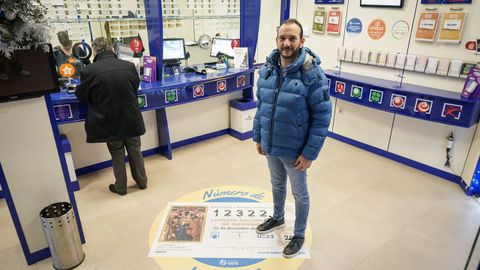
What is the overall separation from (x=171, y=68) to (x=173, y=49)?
0.26 metres

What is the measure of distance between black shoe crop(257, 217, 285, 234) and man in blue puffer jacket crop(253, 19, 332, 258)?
502 millimetres

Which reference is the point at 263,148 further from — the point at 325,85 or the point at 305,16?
the point at 305,16

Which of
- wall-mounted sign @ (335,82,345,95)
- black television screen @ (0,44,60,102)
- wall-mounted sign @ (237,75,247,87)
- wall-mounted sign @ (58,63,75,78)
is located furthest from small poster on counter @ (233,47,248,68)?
black television screen @ (0,44,60,102)

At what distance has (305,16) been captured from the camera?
475 centimetres

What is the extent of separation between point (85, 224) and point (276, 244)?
67.4 inches

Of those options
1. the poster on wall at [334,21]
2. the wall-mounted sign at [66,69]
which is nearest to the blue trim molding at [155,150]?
the wall-mounted sign at [66,69]

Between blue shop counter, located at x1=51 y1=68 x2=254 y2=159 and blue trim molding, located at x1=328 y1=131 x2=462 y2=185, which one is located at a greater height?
blue shop counter, located at x1=51 y1=68 x2=254 y2=159

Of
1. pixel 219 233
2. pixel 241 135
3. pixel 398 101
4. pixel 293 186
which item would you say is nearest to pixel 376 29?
pixel 398 101

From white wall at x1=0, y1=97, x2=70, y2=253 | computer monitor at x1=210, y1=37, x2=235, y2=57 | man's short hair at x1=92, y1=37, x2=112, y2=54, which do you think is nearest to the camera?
white wall at x1=0, y1=97, x2=70, y2=253

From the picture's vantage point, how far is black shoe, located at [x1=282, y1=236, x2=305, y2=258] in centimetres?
249

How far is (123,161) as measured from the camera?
329cm

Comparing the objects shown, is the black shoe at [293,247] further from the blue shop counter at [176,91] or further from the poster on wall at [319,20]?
the poster on wall at [319,20]

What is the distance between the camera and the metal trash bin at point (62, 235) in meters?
2.28

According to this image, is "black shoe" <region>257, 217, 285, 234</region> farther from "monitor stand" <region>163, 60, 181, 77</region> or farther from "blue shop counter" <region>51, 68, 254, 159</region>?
"monitor stand" <region>163, 60, 181, 77</region>
